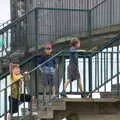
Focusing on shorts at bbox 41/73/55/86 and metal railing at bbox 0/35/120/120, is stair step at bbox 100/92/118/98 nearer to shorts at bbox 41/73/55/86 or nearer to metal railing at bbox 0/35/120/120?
metal railing at bbox 0/35/120/120

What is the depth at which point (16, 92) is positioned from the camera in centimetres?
1841

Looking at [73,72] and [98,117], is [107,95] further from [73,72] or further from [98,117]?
[73,72]

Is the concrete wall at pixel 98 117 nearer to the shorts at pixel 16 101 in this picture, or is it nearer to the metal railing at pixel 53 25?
the shorts at pixel 16 101

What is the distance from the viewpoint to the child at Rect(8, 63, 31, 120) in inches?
722

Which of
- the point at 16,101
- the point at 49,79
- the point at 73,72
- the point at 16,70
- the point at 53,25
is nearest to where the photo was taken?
the point at 73,72

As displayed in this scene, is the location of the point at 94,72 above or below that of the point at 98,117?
above

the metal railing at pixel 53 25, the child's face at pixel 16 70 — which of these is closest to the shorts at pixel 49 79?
the child's face at pixel 16 70

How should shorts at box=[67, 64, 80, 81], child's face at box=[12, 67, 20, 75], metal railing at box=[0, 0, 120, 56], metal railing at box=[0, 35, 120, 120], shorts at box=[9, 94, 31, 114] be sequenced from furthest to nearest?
metal railing at box=[0, 0, 120, 56] → child's face at box=[12, 67, 20, 75] → shorts at box=[9, 94, 31, 114] → metal railing at box=[0, 35, 120, 120] → shorts at box=[67, 64, 80, 81]

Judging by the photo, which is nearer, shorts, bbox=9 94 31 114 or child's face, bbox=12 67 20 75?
shorts, bbox=9 94 31 114

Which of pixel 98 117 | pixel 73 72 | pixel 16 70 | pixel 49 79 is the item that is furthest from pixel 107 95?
pixel 16 70

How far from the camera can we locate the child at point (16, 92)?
60.2ft

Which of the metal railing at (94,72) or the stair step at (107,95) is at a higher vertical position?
the metal railing at (94,72)

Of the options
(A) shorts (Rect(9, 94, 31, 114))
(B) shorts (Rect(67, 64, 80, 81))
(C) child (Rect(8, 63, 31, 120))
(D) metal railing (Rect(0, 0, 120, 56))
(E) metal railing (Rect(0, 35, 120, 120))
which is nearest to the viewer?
(B) shorts (Rect(67, 64, 80, 81))

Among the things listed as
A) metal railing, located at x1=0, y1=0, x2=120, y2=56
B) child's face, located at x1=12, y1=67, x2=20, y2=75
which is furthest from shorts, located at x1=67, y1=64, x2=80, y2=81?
metal railing, located at x1=0, y1=0, x2=120, y2=56
